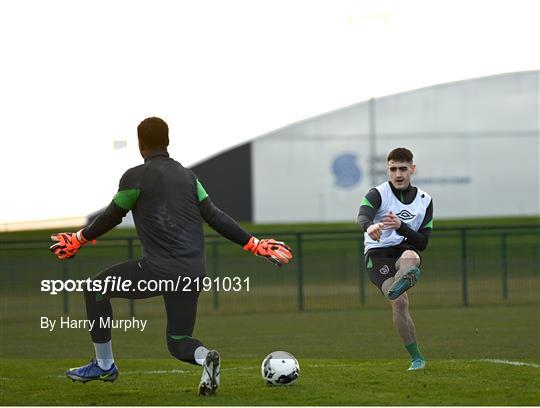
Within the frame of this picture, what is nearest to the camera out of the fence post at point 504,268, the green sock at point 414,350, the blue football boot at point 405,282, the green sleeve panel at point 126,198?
the green sleeve panel at point 126,198

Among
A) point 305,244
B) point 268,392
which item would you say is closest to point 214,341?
point 268,392

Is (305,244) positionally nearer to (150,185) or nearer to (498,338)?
(498,338)

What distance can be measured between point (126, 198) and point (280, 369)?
1.82m

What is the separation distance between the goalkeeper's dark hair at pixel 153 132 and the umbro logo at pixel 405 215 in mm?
2579

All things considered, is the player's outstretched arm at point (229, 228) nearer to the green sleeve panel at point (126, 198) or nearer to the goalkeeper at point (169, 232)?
the goalkeeper at point (169, 232)

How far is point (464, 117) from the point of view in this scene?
35.1 m

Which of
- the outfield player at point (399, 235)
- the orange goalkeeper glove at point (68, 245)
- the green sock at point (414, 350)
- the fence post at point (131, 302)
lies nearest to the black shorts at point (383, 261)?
the outfield player at point (399, 235)

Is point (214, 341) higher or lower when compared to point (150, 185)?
lower

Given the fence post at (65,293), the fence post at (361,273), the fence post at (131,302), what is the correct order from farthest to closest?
the fence post at (361,273), the fence post at (65,293), the fence post at (131,302)

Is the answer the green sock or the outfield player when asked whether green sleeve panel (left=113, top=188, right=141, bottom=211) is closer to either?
the outfield player

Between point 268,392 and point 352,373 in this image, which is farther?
point 352,373

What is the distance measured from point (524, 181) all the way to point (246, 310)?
57.2ft

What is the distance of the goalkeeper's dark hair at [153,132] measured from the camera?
889 centimetres

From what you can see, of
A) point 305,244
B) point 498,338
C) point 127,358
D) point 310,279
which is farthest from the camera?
point 305,244
